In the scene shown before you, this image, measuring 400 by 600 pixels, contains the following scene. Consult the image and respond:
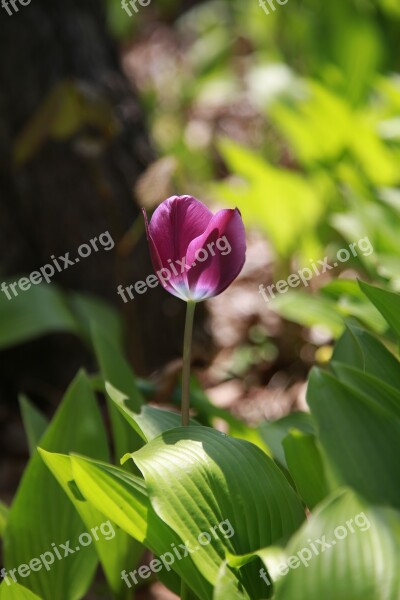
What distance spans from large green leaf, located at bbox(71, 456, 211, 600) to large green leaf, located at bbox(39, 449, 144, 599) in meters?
0.09

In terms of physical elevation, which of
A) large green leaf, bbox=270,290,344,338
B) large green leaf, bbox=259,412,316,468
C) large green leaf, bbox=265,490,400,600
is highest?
→ large green leaf, bbox=265,490,400,600

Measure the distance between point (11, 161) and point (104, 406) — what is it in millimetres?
834

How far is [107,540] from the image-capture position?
1.55m

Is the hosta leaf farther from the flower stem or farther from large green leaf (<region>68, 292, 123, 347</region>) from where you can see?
the flower stem

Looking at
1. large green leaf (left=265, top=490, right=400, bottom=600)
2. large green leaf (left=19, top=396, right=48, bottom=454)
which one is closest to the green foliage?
large green leaf (left=265, top=490, right=400, bottom=600)

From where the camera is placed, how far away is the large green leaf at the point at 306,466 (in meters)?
1.29

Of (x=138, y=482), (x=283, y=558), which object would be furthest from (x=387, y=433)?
(x=138, y=482)

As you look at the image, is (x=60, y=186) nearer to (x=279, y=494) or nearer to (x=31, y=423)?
(x=31, y=423)

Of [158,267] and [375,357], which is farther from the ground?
[158,267]

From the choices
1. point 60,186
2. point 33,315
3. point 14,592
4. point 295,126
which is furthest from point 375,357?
point 295,126

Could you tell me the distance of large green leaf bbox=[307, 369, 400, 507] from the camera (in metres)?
1.14

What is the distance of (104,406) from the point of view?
2822 millimetres

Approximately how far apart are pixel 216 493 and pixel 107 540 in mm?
405

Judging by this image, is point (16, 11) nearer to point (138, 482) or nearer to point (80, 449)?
point (80, 449)
